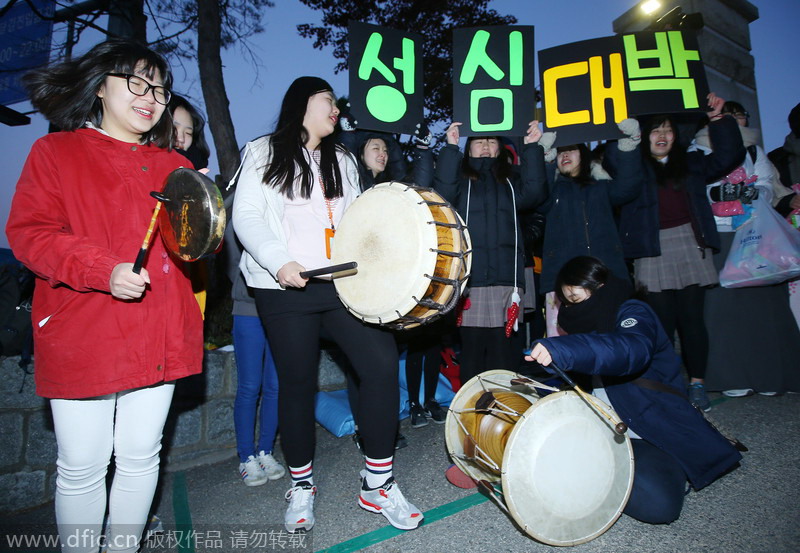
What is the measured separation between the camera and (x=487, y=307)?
11.2 feet

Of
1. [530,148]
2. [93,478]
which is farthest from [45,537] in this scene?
[530,148]

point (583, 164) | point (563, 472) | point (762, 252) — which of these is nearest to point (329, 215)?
point (563, 472)

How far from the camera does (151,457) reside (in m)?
1.93

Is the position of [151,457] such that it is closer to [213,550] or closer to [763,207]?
[213,550]

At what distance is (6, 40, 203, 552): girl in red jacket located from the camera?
1691 millimetres

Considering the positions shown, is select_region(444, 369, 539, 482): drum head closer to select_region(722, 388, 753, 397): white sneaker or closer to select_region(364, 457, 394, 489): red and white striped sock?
select_region(364, 457, 394, 489): red and white striped sock

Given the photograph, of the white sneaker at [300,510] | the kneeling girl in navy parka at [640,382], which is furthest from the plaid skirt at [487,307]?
the white sneaker at [300,510]

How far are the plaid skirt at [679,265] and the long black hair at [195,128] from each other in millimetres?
3481

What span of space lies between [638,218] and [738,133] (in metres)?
1.08

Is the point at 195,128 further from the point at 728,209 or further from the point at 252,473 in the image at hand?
the point at 728,209

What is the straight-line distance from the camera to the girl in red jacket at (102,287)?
1.69 meters

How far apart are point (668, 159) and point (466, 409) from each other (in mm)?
2905

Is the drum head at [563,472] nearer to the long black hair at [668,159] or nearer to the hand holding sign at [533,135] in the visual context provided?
the hand holding sign at [533,135]

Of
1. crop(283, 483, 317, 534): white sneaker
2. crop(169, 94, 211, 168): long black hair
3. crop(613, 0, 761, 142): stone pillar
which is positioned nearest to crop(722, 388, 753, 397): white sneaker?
crop(283, 483, 317, 534): white sneaker
